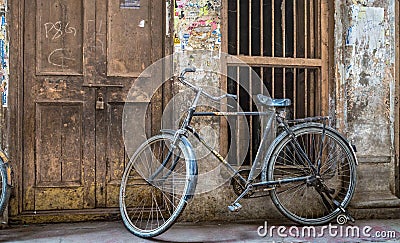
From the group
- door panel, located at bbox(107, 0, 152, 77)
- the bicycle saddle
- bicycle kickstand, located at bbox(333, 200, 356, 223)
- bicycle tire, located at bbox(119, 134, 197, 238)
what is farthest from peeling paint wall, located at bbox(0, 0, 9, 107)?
bicycle kickstand, located at bbox(333, 200, 356, 223)

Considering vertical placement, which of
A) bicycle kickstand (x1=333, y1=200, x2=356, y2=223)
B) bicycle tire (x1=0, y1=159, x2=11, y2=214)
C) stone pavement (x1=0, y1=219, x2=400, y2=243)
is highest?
bicycle tire (x1=0, y1=159, x2=11, y2=214)

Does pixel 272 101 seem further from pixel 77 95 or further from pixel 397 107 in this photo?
pixel 77 95

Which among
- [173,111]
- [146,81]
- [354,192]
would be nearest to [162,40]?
[146,81]

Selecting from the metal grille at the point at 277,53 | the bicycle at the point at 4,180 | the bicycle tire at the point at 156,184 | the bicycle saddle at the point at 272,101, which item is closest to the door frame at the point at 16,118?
the bicycle at the point at 4,180

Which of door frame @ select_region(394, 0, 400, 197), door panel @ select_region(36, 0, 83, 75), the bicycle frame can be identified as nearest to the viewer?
the bicycle frame

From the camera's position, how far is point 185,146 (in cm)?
404

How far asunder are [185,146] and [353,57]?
2155 millimetres

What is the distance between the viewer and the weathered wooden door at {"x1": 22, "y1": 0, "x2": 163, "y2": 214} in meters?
4.54

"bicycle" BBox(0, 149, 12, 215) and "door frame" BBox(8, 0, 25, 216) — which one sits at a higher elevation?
"door frame" BBox(8, 0, 25, 216)

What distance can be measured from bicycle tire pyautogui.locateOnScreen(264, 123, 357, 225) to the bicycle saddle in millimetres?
278

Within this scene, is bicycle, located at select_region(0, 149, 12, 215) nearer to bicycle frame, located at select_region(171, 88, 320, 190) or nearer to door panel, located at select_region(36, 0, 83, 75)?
door panel, located at select_region(36, 0, 83, 75)

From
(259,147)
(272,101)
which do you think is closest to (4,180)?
(259,147)

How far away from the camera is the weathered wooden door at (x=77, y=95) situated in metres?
4.54

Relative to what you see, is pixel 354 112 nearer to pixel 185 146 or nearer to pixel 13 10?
pixel 185 146
